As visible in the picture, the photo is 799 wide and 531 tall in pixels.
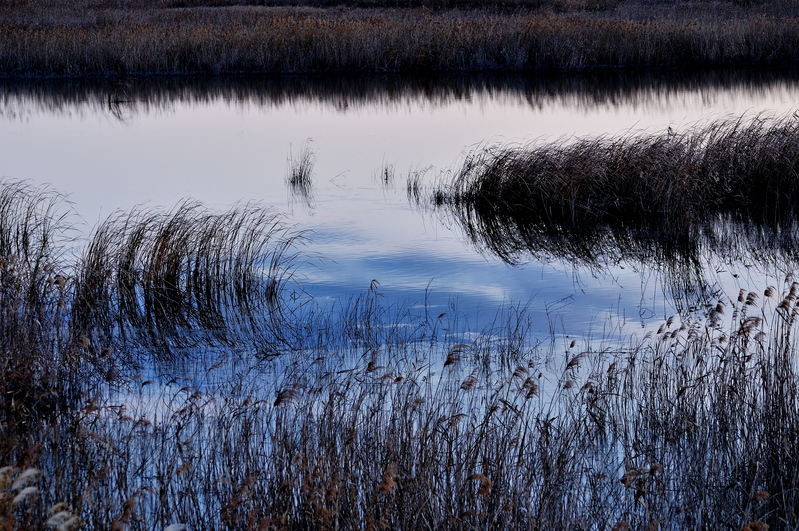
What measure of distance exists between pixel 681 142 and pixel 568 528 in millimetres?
6774

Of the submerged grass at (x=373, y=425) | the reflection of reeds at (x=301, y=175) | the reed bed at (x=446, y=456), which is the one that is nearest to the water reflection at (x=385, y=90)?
the reflection of reeds at (x=301, y=175)

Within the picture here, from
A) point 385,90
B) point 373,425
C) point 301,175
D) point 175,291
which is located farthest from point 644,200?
point 385,90

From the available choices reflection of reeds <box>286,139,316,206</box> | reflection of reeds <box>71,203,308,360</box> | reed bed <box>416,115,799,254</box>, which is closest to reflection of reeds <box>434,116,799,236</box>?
reed bed <box>416,115,799,254</box>

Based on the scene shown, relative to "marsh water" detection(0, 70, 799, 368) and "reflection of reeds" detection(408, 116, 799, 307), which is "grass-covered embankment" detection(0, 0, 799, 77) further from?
"reflection of reeds" detection(408, 116, 799, 307)

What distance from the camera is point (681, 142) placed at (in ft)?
28.5

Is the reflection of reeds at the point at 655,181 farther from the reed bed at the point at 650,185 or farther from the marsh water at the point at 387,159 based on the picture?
the marsh water at the point at 387,159

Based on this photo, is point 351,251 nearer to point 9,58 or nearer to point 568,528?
point 568,528

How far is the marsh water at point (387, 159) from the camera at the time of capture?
657 centimetres

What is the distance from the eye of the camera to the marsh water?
259 inches

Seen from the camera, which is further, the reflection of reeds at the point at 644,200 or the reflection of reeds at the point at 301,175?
the reflection of reeds at the point at 301,175

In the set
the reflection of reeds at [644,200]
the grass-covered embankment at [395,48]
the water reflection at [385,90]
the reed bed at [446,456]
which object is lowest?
the reed bed at [446,456]

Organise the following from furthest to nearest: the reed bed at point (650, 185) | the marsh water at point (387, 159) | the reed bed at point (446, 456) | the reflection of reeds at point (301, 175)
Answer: the reflection of reeds at point (301, 175)
the reed bed at point (650, 185)
the marsh water at point (387, 159)
the reed bed at point (446, 456)

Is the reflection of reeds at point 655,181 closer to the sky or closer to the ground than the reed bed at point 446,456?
closer to the sky

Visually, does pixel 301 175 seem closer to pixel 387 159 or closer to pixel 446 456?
pixel 387 159
